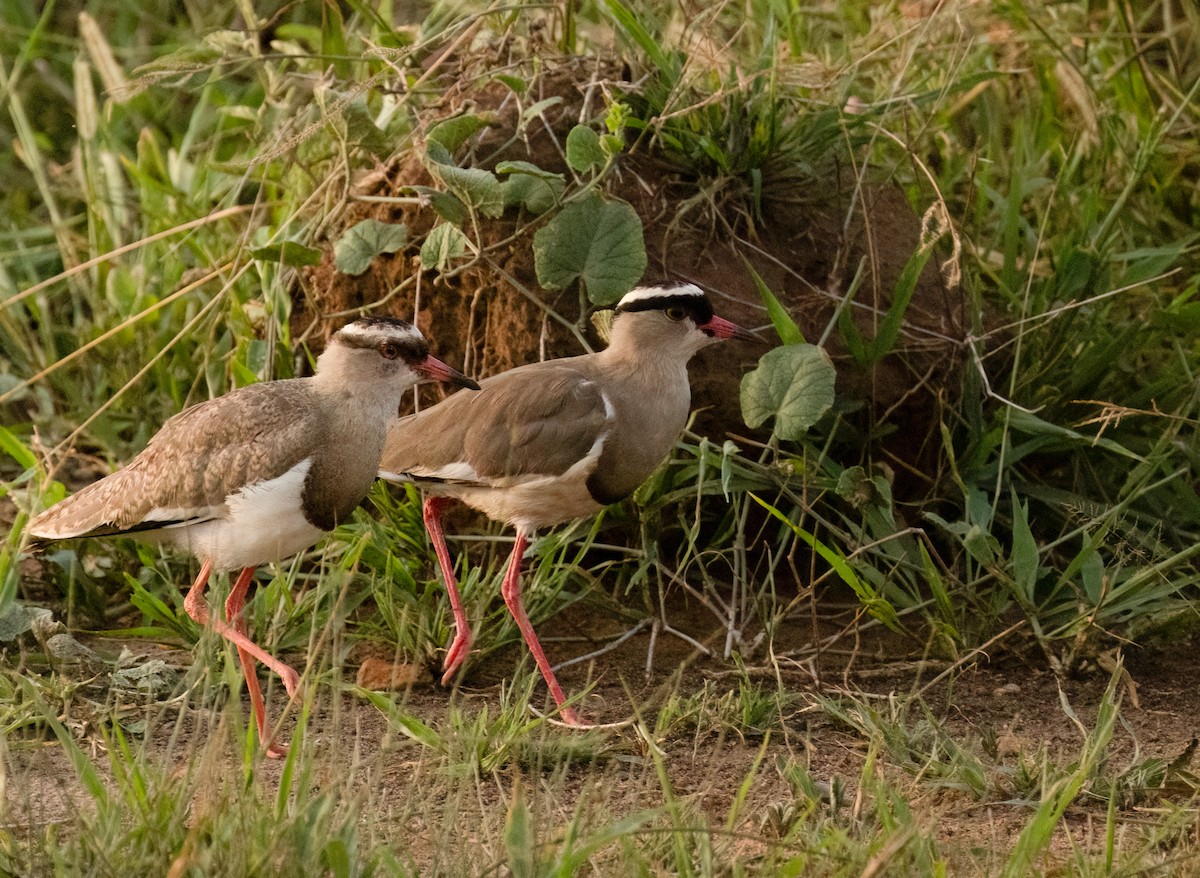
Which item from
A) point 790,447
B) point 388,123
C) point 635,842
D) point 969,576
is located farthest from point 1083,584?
point 388,123

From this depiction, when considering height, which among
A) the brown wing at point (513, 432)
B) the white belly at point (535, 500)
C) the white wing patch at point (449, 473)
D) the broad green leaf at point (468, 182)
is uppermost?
the broad green leaf at point (468, 182)

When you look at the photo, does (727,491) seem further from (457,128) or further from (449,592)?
(457,128)

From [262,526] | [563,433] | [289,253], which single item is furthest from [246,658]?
[289,253]

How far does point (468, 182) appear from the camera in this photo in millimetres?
4668

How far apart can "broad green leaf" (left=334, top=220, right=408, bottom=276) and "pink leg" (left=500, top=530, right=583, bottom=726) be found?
3.35ft

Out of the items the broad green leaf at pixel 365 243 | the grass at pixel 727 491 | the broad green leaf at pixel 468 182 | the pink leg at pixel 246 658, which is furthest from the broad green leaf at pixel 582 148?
the pink leg at pixel 246 658

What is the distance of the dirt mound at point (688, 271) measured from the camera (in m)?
5.05

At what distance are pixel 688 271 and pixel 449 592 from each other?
131cm

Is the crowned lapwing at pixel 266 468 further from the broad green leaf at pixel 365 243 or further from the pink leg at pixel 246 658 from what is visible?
the broad green leaf at pixel 365 243

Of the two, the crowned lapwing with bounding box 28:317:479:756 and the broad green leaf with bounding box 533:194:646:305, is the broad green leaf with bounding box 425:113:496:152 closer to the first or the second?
the broad green leaf with bounding box 533:194:646:305

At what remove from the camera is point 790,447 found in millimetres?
5008

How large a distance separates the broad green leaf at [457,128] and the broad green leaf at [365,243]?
1.07 feet

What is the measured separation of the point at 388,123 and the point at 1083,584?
8.78 ft

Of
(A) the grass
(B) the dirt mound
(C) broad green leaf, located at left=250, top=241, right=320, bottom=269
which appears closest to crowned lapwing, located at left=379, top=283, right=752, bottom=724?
(A) the grass
